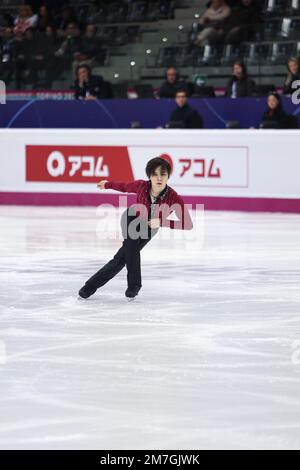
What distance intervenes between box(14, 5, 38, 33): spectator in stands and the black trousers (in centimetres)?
1026

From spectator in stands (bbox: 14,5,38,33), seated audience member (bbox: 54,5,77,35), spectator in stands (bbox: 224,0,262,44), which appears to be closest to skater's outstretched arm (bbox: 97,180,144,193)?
spectator in stands (bbox: 224,0,262,44)

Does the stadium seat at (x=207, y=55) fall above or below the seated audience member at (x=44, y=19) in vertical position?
below

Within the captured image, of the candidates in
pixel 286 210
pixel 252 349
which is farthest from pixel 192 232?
pixel 252 349

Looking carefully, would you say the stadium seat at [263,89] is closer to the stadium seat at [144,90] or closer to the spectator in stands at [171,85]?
the spectator in stands at [171,85]

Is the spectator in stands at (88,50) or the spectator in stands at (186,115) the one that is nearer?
the spectator in stands at (186,115)

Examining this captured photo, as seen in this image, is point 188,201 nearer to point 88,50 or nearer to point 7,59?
point 88,50

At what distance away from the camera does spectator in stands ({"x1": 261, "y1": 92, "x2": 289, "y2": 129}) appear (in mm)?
13711

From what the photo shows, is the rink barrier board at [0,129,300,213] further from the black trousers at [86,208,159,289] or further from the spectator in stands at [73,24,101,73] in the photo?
the black trousers at [86,208,159,289]

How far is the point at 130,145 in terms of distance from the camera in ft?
48.0

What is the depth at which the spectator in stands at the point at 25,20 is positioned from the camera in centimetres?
1693

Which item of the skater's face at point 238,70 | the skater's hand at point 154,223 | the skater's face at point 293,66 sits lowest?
the skater's hand at point 154,223

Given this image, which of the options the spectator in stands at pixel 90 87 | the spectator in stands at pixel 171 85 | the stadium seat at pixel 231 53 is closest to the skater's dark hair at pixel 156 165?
the spectator in stands at pixel 171 85

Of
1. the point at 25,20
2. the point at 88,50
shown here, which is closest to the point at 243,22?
the point at 88,50
